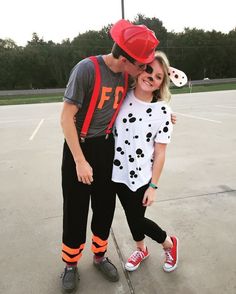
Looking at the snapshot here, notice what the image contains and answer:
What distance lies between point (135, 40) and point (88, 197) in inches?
39.6

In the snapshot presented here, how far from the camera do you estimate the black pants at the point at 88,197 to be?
187 centimetres

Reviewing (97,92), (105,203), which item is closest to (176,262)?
(105,203)

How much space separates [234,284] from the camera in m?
2.04

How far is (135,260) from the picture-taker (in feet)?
7.27

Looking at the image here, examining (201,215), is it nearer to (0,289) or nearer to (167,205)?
(167,205)

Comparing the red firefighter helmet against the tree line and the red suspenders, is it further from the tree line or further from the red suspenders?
the tree line

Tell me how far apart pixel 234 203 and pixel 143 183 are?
166 cm

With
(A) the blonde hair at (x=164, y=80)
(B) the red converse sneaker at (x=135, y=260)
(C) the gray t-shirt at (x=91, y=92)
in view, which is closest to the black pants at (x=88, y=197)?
(C) the gray t-shirt at (x=91, y=92)

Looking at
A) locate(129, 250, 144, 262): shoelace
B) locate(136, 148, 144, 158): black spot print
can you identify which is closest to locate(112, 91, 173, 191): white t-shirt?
locate(136, 148, 144, 158): black spot print

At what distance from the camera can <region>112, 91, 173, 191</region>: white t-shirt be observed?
1.80m

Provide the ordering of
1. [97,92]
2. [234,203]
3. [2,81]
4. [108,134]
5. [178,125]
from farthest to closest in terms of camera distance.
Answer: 1. [2,81]
2. [178,125]
3. [234,203]
4. [108,134]
5. [97,92]

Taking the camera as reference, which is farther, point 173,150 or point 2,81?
point 2,81

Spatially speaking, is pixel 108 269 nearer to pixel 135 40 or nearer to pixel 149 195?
pixel 149 195

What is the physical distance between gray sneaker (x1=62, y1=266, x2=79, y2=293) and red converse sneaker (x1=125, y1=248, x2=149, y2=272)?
0.37 meters
